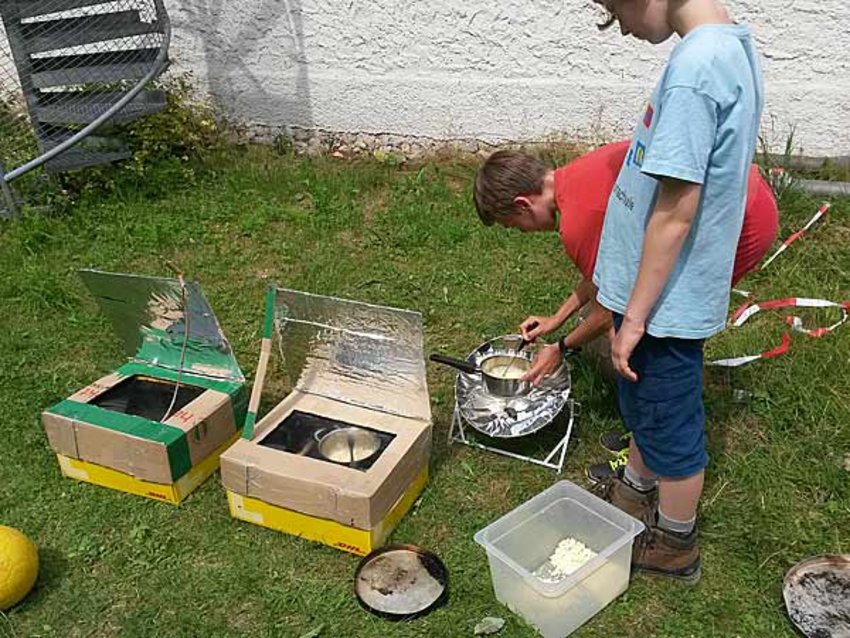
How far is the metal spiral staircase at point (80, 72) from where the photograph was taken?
540 cm

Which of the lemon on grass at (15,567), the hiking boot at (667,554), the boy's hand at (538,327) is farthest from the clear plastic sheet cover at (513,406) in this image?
the lemon on grass at (15,567)

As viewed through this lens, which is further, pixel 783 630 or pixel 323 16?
pixel 323 16

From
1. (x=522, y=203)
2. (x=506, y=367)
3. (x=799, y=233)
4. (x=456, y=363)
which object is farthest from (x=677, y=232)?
(x=799, y=233)

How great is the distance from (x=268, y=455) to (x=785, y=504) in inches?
68.4

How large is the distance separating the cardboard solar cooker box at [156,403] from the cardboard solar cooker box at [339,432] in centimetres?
23

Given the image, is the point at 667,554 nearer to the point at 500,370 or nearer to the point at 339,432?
the point at 500,370

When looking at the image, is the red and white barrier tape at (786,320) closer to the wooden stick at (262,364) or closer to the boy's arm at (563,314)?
the boy's arm at (563,314)

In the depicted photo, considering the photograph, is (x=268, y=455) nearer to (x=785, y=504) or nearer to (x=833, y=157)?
(x=785, y=504)

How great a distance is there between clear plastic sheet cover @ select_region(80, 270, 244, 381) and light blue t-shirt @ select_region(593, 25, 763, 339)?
1467 mm

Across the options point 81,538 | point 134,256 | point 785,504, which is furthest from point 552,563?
point 134,256

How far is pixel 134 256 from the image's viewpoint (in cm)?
485

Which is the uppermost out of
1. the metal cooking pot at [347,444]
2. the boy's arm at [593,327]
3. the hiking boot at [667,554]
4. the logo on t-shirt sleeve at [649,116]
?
the logo on t-shirt sleeve at [649,116]

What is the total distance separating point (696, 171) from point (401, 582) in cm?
152

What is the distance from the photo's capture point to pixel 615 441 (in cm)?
314
